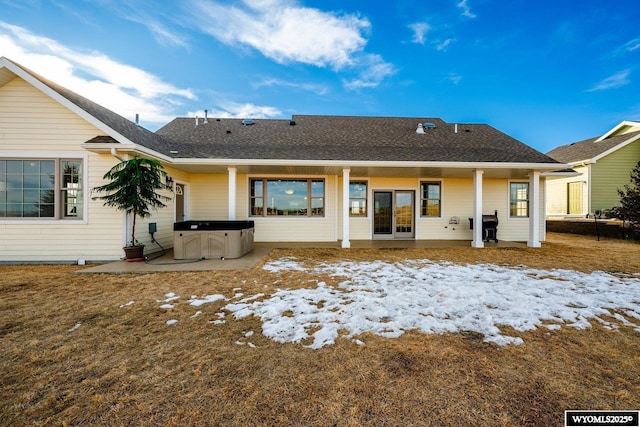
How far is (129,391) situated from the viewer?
1939 millimetres

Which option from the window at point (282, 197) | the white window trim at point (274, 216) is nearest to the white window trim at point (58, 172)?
the white window trim at point (274, 216)

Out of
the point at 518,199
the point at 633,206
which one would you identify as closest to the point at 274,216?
the point at 518,199

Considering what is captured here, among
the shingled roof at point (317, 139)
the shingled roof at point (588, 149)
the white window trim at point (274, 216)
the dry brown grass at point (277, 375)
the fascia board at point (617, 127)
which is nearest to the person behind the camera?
the dry brown grass at point (277, 375)

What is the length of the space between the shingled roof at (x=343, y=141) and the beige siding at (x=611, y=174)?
7.55 meters

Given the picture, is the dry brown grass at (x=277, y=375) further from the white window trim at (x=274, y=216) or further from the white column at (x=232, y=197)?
the white window trim at (x=274, y=216)

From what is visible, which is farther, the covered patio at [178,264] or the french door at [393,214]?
the french door at [393,214]

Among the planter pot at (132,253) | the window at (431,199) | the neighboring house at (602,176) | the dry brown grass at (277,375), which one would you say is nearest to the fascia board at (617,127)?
the neighboring house at (602,176)

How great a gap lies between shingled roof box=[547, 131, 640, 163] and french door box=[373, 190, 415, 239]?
1123cm

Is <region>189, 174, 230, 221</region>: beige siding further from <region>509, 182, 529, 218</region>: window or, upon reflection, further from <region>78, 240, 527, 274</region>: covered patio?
<region>509, 182, 529, 218</region>: window

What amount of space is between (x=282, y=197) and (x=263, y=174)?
1.11 metres

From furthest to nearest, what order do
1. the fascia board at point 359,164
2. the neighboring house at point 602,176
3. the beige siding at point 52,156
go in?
the neighboring house at point 602,176, the fascia board at point 359,164, the beige siding at point 52,156

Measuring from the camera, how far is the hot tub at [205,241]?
6727 mm

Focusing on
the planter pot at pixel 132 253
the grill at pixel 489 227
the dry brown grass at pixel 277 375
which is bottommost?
the dry brown grass at pixel 277 375

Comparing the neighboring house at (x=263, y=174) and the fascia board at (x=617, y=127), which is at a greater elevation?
the fascia board at (x=617, y=127)
